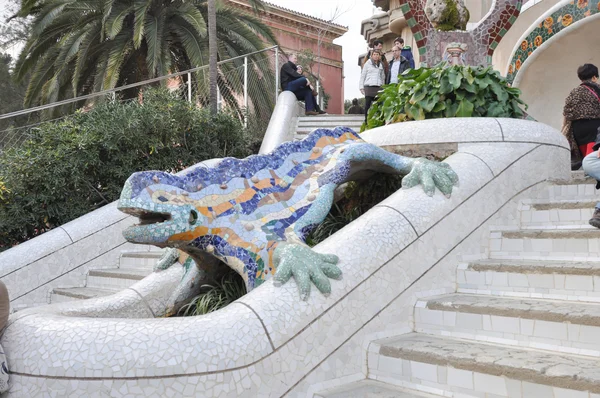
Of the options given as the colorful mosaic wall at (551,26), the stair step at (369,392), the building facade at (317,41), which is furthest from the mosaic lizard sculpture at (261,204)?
the building facade at (317,41)

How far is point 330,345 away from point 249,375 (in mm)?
577

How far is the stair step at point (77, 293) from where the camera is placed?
6371 millimetres

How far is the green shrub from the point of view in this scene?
740 cm

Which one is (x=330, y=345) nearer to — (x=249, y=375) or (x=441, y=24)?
(x=249, y=375)

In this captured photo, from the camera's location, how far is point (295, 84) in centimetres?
1183

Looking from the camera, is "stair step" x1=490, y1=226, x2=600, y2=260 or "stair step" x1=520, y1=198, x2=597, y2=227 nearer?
"stair step" x1=490, y1=226, x2=600, y2=260

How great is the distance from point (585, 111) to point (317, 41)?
24.8 meters

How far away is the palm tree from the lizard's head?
8566 mm

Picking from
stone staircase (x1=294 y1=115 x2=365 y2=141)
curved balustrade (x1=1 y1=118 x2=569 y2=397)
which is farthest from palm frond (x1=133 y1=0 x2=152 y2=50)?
curved balustrade (x1=1 y1=118 x2=569 y2=397)

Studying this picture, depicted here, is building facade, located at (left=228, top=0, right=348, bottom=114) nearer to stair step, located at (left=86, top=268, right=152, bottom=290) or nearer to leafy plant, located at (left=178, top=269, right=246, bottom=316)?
stair step, located at (left=86, top=268, right=152, bottom=290)

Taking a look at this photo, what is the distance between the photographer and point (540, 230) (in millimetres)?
4473

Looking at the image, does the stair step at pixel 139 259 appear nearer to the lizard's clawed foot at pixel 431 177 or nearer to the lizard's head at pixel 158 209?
the lizard's head at pixel 158 209

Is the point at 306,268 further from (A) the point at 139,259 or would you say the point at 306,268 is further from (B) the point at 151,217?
(A) the point at 139,259

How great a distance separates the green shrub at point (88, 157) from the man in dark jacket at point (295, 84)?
11.1 ft
